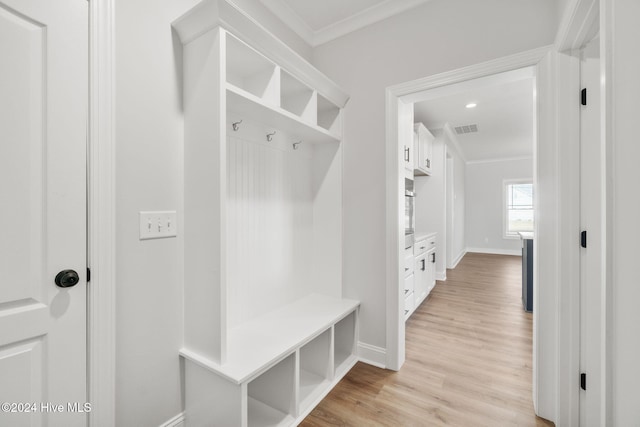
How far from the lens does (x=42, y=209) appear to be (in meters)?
1.06

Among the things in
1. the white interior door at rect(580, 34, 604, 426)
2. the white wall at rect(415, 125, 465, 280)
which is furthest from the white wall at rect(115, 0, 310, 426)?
the white wall at rect(415, 125, 465, 280)

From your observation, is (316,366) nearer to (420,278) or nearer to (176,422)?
(176,422)

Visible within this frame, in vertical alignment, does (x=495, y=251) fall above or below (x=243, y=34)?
below

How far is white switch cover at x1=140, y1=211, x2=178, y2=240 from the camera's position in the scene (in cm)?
133

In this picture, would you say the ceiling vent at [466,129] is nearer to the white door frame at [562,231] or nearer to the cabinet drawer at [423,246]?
the cabinet drawer at [423,246]

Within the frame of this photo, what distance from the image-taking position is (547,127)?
5.16ft

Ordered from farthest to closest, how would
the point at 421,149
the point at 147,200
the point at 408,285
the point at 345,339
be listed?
the point at 421,149 → the point at 408,285 → the point at 345,339 → the point at 147,200

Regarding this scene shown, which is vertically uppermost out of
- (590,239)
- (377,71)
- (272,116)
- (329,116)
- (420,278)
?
(377,71)

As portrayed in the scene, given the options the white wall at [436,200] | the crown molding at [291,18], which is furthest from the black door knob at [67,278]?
the white wall at [436,200]

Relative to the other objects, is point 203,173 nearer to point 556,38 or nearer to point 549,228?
point 549,228

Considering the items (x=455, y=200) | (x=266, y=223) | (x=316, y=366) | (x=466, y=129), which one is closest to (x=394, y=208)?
(x=266, y=223)

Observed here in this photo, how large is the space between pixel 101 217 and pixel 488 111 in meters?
4.78

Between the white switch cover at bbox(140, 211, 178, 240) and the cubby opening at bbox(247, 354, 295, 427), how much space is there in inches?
37.9

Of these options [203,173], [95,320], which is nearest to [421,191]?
[203,173]
